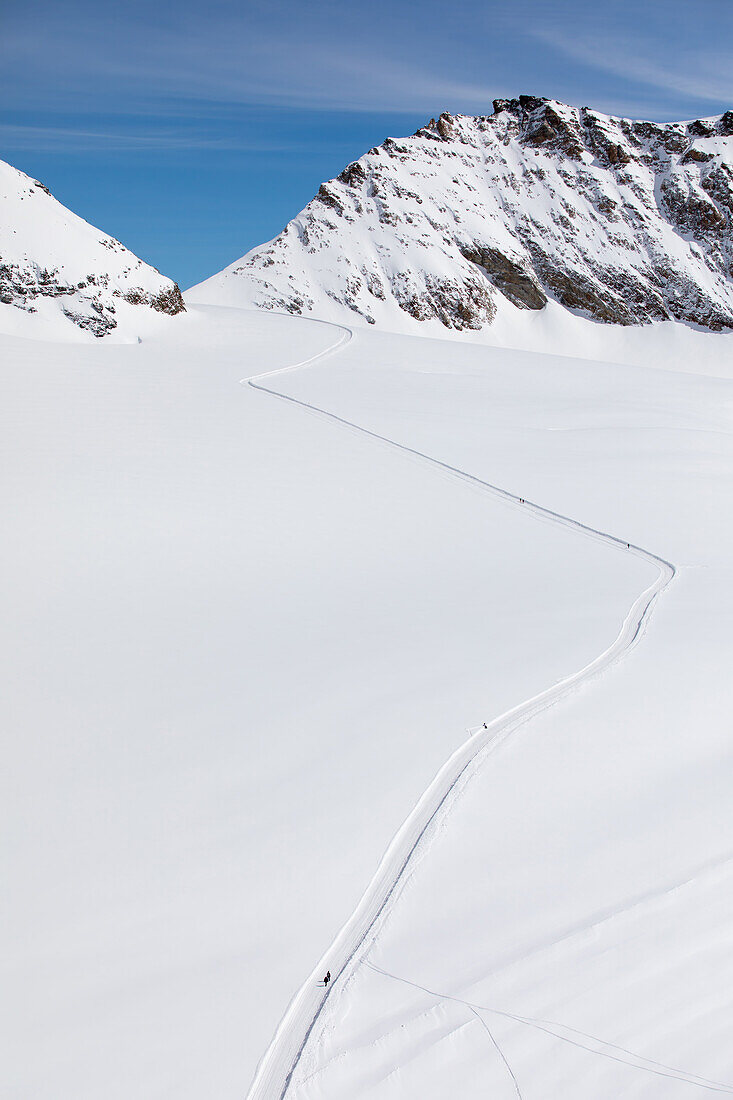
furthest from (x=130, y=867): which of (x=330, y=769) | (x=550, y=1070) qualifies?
(x=550, y=1070)

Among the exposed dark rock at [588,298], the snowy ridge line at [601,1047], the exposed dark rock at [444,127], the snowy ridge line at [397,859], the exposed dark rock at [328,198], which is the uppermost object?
the exposed dark rock at [444,127]

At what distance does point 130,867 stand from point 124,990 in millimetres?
1226

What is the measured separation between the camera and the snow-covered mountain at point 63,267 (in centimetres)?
3023

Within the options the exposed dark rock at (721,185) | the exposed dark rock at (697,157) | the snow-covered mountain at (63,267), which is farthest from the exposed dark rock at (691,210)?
the snow-covered mountain at (63,267)

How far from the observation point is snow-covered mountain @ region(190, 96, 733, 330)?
7600cm

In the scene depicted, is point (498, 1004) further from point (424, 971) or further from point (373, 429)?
point (373, 429)

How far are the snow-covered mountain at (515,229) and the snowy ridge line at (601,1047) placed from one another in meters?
69.7

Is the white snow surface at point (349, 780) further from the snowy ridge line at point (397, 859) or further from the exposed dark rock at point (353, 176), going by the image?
the exposed dark rock at point (353, 176)

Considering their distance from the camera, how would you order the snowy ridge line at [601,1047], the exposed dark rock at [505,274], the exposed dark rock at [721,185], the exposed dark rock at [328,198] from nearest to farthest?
the snowy ridge line at [601,1047] < the exposed dark rock at [328,198] < the exposed dark rock at [505,274] < the exposed dark rock at [721,185]

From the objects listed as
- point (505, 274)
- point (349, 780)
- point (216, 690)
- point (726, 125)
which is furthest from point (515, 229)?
point (349, 780)

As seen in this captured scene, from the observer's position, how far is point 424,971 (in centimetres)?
642

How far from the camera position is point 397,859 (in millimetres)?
7520

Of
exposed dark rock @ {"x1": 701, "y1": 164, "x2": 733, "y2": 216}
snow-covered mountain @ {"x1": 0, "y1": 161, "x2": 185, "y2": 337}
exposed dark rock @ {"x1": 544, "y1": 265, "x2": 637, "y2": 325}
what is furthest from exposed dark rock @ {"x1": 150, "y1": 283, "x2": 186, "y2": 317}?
exposed dark rock @ {"x1": 701, "y1": 164, "x2": 733, "y2": 216}

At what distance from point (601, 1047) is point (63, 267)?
31.8 meters
